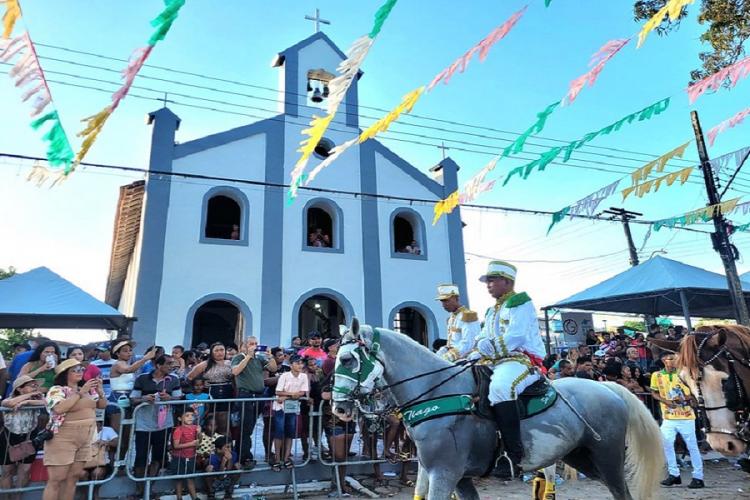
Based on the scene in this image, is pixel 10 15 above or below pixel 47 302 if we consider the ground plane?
below

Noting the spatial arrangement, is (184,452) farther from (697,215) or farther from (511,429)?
(697,215)

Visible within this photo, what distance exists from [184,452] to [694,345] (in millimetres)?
5918

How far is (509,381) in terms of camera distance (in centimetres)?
425

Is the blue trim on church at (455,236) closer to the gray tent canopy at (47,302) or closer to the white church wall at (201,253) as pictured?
the white church wall at (201,253)

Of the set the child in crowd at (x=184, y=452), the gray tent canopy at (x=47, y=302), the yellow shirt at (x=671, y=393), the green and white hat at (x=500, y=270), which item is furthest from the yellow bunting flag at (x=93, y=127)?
the gray tent canopy at (x=47, y=302)

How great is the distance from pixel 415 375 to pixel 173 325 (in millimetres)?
10433

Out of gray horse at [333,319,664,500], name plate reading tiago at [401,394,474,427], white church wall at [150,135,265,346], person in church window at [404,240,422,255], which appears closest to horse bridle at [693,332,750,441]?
gray horse at [333,319,664,500]

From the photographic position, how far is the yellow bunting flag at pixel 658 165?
225 inches

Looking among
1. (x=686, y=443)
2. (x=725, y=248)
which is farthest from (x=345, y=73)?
(x=725, y=248)

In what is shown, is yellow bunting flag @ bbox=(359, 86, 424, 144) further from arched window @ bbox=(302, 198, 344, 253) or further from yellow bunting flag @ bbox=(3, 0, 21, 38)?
arched window @ bbox=(302, 198, 344, 253)

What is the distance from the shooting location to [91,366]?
6582mm

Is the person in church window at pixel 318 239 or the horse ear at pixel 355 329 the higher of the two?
the person in church window at pixel 318 239

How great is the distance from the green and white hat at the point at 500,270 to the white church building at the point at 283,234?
7.99 m

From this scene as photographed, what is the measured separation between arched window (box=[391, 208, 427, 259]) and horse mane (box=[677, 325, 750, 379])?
39.2 ft
